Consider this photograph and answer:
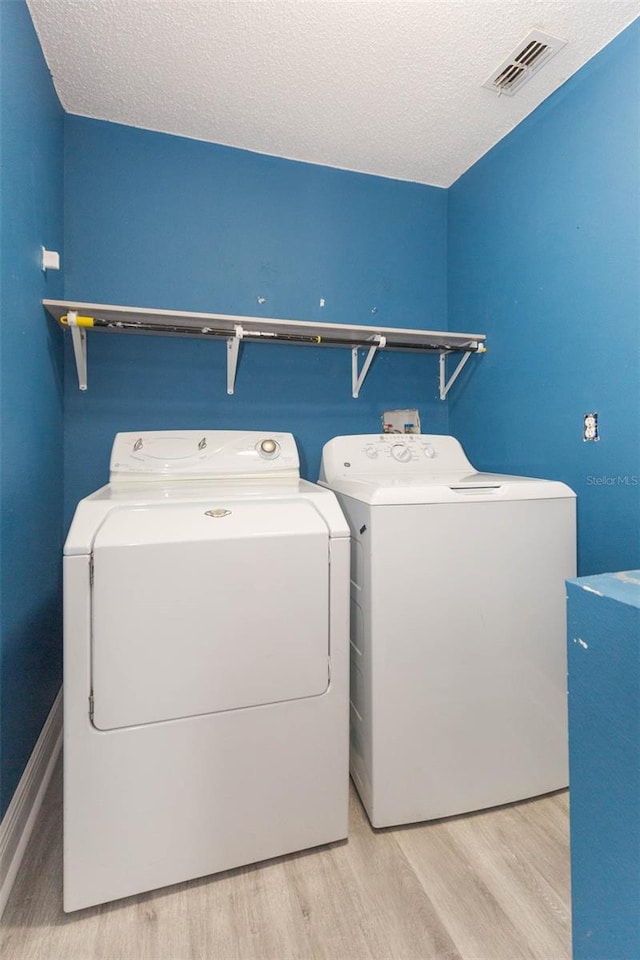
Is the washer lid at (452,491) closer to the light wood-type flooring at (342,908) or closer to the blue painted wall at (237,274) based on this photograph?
the blue painted wall at (237,274)

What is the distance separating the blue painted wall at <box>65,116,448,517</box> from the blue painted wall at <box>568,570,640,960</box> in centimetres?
153

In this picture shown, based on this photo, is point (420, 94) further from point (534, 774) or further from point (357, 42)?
point (534, 774)

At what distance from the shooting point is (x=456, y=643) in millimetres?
1408

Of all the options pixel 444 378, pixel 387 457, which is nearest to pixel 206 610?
pixel 387 457

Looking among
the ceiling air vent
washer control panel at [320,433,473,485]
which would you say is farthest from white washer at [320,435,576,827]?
the ceiling air vent

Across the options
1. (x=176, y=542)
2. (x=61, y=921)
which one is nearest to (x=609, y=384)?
(x=176, y=542)

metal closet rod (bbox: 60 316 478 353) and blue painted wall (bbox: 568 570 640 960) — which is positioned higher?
metal closet rod (bbox: 60 316 478 353)

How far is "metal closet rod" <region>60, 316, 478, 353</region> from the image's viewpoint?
5.32 feet

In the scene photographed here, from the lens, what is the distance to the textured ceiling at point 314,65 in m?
1.36

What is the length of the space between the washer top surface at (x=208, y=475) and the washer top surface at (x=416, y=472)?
0.58 ft

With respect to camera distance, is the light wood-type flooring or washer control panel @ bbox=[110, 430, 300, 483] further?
washer control panel @ bbox=[110, 430, 300, 483]

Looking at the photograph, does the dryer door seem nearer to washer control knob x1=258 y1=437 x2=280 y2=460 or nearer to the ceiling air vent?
washer control knob x1=258 y1=437 x2=280 y2=460

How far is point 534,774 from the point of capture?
4.91 feet

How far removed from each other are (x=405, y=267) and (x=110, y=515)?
1888 mm
